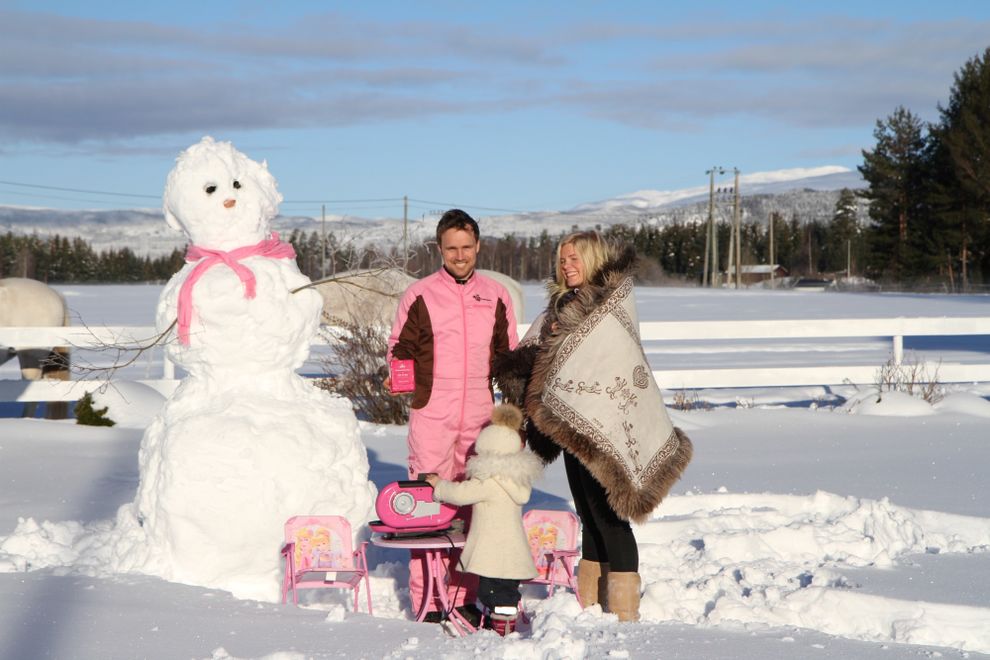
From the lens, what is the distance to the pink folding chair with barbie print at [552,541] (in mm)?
4426

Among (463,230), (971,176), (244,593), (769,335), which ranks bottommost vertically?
(244,593)

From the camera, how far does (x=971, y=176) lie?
1473 inches

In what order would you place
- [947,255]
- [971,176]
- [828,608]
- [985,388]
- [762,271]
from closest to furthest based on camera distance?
[828,608] < [985,388] < [971,176] < [947,255] < [762,271]

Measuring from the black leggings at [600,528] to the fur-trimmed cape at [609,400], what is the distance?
0.42 ft

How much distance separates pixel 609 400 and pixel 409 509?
882mm

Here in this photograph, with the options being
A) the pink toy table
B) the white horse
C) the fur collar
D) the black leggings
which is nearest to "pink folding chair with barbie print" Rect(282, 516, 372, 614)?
the pink toy table

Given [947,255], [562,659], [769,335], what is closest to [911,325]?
[769,335]

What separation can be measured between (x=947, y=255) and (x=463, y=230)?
138 feet

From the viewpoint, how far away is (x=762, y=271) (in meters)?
95.9

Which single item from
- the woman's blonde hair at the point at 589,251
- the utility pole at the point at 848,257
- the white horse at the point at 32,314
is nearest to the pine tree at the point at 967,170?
the white horse at the point at 32,314

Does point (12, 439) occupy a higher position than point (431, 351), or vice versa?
point (431, 351)

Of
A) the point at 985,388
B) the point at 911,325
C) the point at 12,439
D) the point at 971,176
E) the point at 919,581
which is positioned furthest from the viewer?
the point at 971,176

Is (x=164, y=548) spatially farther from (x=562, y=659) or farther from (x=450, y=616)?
(x=562, y=659)

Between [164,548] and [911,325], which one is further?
[911,325]
